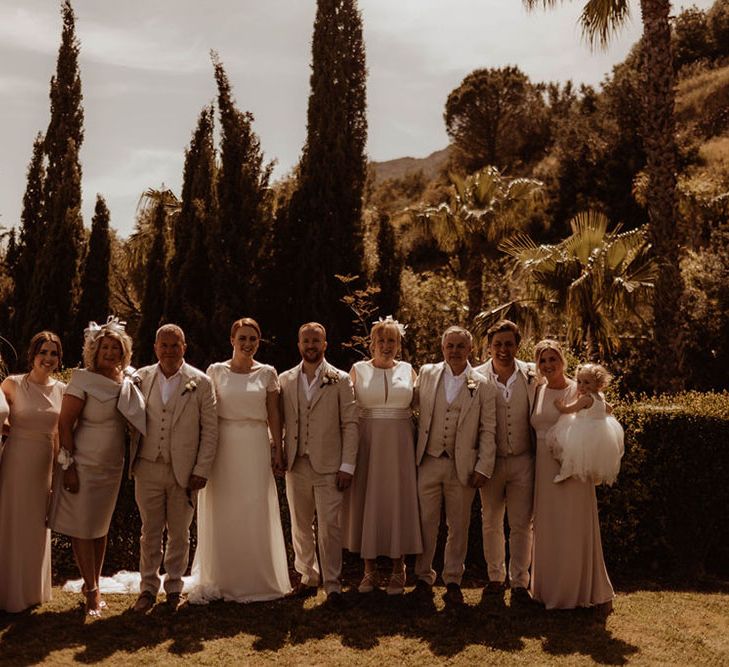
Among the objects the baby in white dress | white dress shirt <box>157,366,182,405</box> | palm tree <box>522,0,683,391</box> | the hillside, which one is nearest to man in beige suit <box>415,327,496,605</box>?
the baby in white dress

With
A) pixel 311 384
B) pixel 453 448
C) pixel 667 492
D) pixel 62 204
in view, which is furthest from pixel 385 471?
pixel 62 204

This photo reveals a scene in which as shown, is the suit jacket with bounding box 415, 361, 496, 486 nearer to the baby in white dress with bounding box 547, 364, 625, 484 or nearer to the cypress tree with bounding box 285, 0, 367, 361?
the baby in white dress with bounding box 547, 364, 625, 484

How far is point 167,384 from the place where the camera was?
6148mm

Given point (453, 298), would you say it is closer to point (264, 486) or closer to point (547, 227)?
point (264, 486)

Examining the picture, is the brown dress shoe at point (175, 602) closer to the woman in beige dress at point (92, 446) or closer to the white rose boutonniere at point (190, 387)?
the woman in beige dress at point (92, 446)

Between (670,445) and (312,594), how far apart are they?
157 inches

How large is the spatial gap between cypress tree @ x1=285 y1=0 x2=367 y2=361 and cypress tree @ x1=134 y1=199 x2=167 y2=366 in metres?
2.51

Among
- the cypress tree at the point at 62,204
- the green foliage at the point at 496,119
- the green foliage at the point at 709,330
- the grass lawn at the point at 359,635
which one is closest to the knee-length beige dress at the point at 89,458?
the grass lawn at the point at 359,635

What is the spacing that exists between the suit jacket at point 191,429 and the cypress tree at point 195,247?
8.73 meters

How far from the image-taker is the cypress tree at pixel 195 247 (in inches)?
590

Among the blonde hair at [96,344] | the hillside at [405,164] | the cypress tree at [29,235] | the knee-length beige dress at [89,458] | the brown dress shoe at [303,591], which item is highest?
the hillside at [405,164]

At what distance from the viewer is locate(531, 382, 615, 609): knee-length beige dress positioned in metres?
6.11

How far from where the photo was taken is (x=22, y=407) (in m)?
6.04

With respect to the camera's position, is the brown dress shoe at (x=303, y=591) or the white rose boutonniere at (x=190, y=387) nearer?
the white rose boutonniere at (x=190, y=387)
